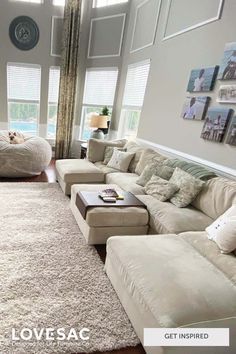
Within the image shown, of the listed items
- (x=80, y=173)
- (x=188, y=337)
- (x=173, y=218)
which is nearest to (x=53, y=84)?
(x=80, y=173)

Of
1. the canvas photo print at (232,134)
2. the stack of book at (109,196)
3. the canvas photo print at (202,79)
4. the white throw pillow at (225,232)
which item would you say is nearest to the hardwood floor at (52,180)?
the stack of book at (109,196)

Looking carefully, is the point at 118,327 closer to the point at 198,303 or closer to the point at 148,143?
the point at 198,303

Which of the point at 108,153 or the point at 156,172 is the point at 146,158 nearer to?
the point at 156,172

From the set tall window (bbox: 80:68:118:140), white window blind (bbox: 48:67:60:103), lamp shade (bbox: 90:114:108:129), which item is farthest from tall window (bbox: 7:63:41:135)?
lamp shade (bbox: 90:114:108:129)

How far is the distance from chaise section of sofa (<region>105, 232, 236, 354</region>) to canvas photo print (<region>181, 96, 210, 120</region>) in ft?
5.56

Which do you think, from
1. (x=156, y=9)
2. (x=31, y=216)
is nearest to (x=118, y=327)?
(x=31, y=216)

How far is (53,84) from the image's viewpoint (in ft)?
18.6

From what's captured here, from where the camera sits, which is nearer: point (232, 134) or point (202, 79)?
point (232, 134)

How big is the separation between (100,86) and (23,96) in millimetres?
1813

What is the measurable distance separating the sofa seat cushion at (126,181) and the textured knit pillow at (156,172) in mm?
118

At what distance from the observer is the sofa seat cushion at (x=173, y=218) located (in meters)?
2.24

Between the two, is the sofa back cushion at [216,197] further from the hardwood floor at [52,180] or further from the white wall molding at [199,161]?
the hardwood floor at [52,180]

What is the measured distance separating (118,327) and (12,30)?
593cm

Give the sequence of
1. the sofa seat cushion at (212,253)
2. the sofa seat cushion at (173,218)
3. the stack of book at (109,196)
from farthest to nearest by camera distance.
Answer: the stack of book at (109,196) → the sofa seat cushion at (173,218) → the sofa seat cushion at (212,253)
